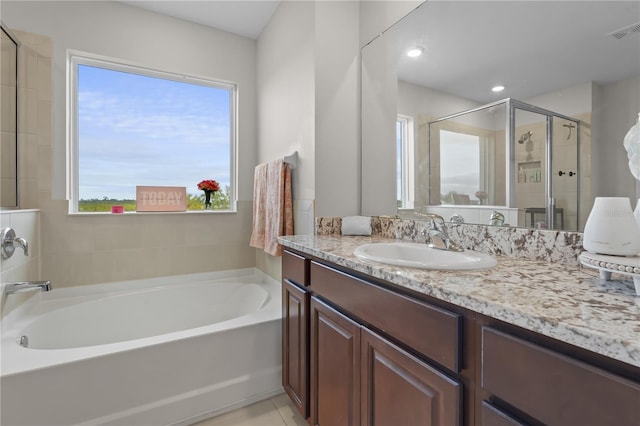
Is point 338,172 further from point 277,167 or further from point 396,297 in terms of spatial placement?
point 396,297

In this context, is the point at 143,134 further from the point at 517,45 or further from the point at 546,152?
the point at 546,152

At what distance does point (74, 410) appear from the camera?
1.34 meters

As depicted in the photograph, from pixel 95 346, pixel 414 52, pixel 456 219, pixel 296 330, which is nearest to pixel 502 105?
pixel 456 219

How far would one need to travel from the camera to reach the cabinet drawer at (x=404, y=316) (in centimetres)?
71

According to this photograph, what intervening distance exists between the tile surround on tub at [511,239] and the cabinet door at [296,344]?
2.14 feet

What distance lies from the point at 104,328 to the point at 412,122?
2400 mm

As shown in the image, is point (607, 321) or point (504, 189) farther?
point (504, 189)

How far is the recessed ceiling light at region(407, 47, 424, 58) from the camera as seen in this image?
1.60 meters

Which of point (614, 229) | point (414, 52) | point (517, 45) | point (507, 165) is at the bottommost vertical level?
point (614, 229)

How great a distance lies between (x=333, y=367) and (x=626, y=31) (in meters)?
1.48

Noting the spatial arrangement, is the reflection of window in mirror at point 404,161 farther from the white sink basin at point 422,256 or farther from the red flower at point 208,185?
the red flower at point 208,185

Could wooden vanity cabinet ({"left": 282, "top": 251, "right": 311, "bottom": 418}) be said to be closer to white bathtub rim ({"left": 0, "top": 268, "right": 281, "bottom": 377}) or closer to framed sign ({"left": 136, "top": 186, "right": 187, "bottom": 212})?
white bathtub rim ({"left": 0, "top": 268, "right": 281, "bottom": 377})

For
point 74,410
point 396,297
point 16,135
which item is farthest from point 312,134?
point 16,135

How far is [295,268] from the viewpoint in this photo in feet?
4.94
